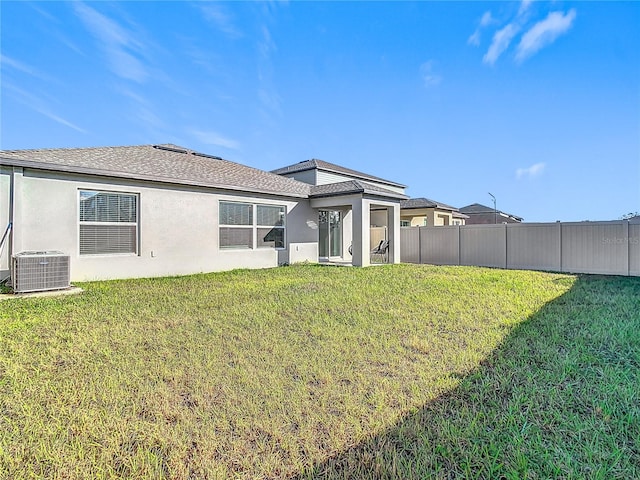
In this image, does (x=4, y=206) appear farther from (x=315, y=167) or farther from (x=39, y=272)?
(x=315, y=167)

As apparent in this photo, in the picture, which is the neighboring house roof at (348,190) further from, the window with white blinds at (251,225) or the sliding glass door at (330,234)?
the window with white blinds at (251,225)

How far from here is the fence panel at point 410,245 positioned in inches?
610

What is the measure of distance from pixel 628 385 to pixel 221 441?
148 inches

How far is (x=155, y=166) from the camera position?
10.1m

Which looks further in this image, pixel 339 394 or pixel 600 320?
pixel 600 320

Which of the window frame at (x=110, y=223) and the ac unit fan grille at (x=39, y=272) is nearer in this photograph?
the ac unit fan grille at (x=39, y=272)

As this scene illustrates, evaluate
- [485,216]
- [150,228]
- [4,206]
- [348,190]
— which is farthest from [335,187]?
[485,216]

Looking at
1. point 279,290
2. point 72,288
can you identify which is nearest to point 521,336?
point 279,290

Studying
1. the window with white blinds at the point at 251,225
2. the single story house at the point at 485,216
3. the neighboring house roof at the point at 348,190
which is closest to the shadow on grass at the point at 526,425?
the neighboring house roof at the point at 348,190

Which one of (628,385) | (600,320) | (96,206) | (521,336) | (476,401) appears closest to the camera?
(476,401)

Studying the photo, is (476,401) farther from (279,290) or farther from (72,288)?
(72,288)

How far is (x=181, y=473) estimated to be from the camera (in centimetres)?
197

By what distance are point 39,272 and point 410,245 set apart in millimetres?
13861

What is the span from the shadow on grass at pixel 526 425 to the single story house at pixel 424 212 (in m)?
17.6
